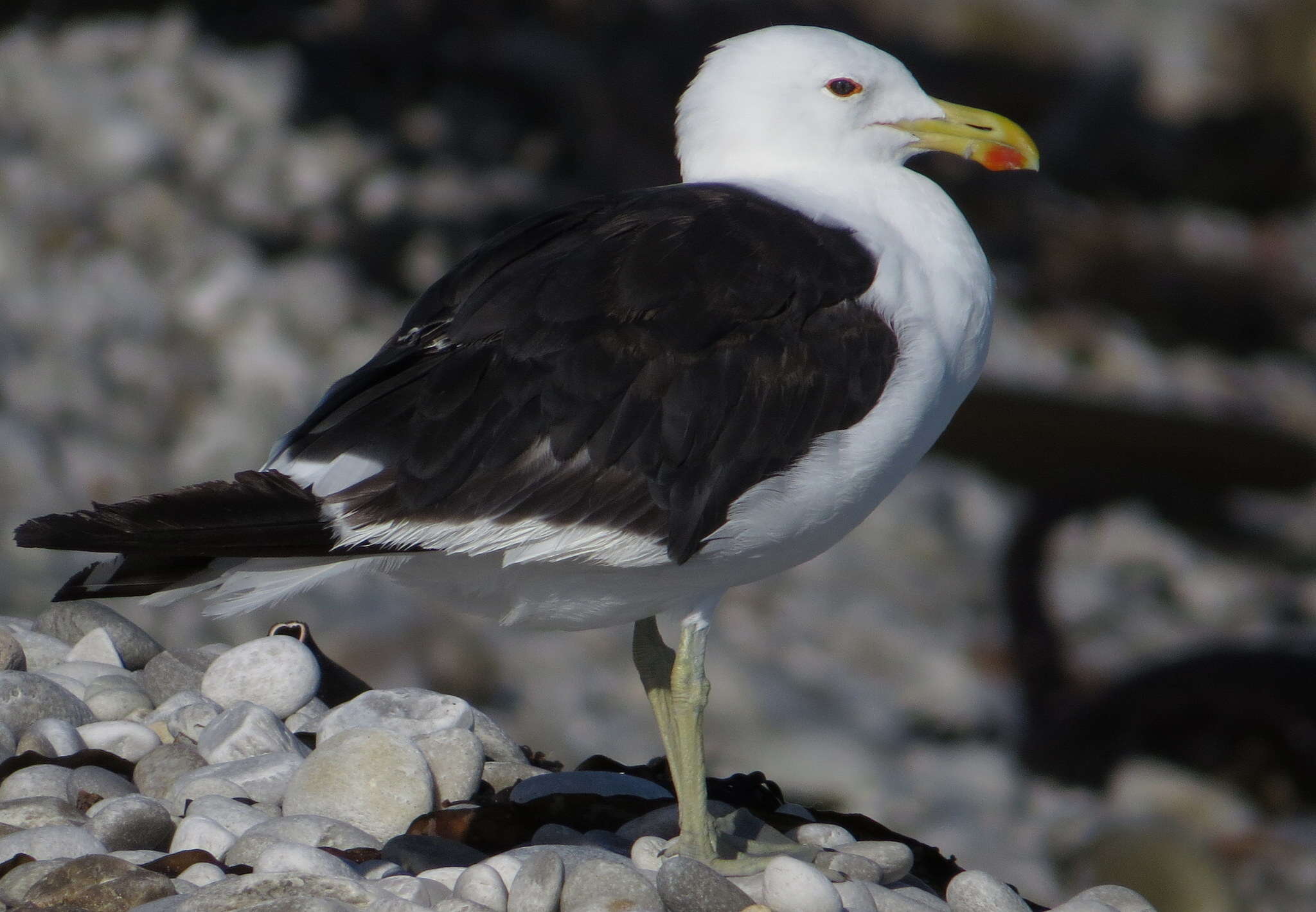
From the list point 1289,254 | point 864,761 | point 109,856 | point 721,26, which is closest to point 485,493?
point 109,856

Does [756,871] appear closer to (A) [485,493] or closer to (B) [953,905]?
(B) [953,905]

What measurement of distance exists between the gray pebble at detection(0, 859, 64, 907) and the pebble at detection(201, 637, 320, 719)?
106 centimetres

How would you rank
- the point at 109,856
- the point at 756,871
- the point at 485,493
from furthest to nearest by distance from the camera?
1. the point at 756,871
2. the point at 485,493
3. the point at 109,856

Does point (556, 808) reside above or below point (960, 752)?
above

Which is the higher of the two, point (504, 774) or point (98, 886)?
point (98, 886)

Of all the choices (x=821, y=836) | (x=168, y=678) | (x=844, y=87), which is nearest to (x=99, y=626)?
(x=168, y=678)

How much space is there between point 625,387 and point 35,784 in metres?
1.37

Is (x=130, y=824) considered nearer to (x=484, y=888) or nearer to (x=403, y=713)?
(x=484, y=888)

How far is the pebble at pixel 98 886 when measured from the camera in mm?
2588

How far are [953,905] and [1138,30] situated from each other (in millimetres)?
12098

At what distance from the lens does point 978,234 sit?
12.3 meters

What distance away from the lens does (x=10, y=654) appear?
3.69 metres

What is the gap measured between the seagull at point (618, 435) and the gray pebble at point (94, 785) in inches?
17.0

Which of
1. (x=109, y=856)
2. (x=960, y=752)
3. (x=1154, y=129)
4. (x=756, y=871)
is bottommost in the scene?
(x=960, y=752)
